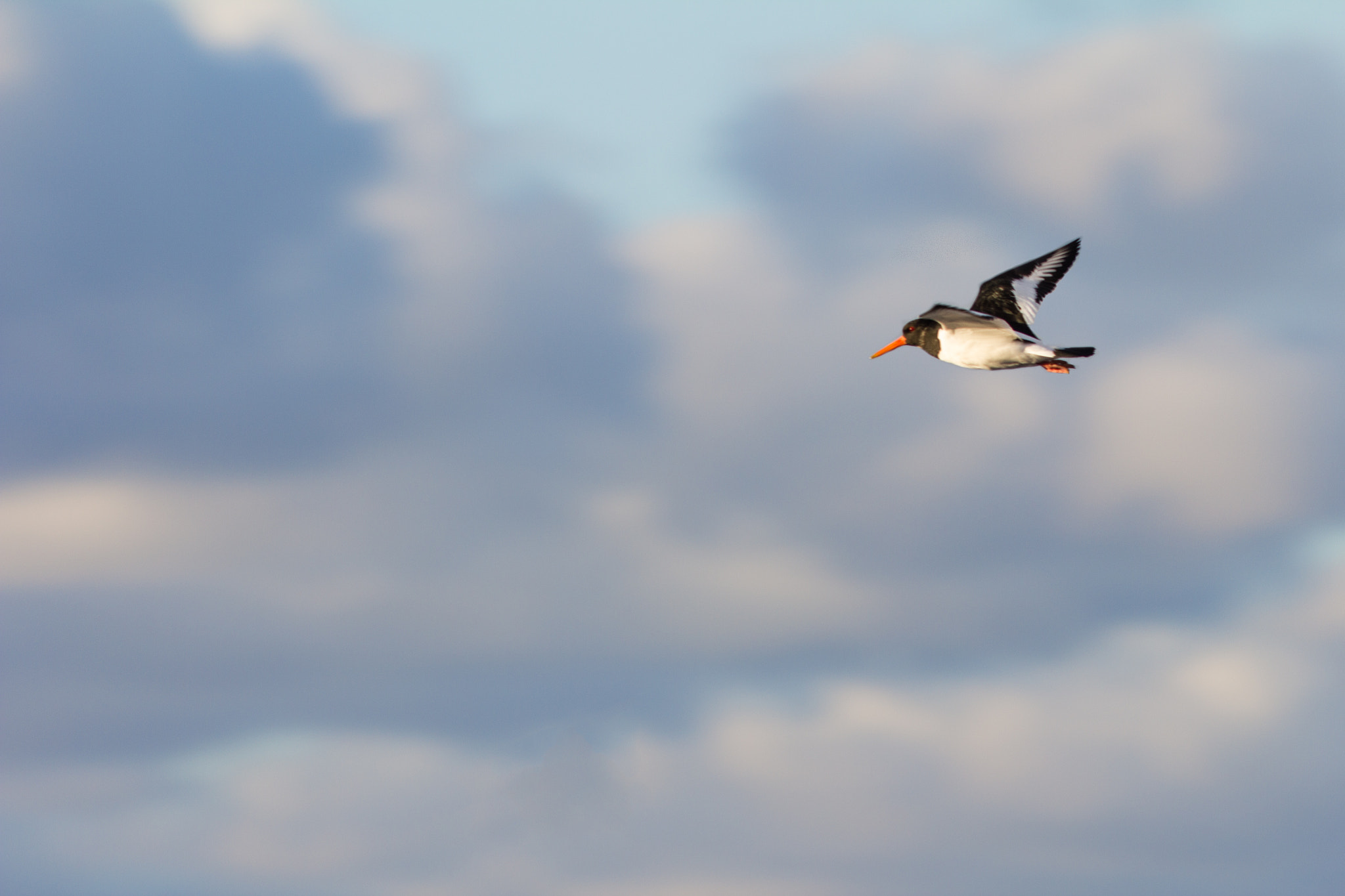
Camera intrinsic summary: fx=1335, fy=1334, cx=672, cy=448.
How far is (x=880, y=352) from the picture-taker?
38.5 meters

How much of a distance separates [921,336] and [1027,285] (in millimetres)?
4048

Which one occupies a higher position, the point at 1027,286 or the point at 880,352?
the point at 1027,286

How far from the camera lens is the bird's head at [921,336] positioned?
38906 millimetres

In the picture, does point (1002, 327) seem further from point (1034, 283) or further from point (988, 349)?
point (1034, 283)

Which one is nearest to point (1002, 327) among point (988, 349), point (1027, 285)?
point (988, 349)

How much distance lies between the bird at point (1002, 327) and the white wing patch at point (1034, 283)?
0.07 feet

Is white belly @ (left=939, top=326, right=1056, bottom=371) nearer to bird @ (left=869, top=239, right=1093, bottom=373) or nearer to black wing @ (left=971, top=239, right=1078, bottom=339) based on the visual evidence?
bird @ (left=869, top=239, right=1093, bottom=373)

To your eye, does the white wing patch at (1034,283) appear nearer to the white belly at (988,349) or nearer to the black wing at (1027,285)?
the black wing at (1027,285)

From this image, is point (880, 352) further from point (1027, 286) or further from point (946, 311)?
point (1027, 286)

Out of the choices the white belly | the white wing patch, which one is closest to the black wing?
the white wing patch

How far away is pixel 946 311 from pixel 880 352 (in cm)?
232

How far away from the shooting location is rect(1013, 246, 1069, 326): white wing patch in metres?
40.3

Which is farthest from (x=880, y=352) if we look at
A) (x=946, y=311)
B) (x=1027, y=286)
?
(x=1027, y=286)

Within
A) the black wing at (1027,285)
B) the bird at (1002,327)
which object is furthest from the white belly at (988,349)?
the black wing at (1027,285)
